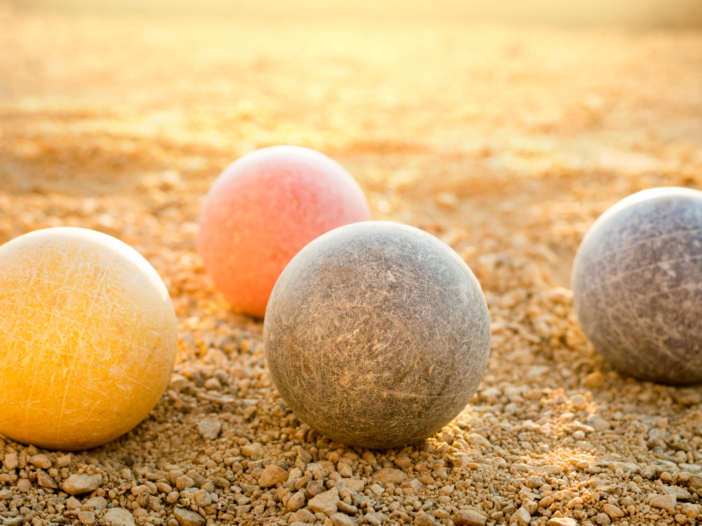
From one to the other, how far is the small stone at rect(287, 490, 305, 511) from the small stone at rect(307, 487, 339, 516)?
0.07 meters

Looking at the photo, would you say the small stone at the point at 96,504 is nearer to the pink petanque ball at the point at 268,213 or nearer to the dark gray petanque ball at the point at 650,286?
the pink petanque ball at the point at 268,213

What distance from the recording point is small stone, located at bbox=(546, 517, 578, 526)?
2811 mm

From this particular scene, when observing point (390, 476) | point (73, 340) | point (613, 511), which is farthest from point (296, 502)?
point (613, 511)

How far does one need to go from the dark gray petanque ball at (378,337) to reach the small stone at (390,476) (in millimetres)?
133

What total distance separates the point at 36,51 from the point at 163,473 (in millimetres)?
13876

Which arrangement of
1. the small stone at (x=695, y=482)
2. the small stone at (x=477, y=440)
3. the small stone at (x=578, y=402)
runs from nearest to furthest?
the small stone at (x=695, y=482), the small stone at (x=477, y=440), the small stone at (x=578, y=402)

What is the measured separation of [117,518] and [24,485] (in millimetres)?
533

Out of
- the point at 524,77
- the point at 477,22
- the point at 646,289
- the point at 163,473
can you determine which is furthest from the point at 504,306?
the point at 477,22

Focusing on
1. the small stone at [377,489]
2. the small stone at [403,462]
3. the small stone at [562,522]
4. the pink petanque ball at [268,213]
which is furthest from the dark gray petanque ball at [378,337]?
the pink petanque ball at [268,213]

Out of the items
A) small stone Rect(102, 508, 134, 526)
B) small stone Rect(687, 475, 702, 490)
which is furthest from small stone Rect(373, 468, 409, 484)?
small stone Rect(687, 475, 702, 490)

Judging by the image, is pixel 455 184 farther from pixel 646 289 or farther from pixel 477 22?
pixel 477 22

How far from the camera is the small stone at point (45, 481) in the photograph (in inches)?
117

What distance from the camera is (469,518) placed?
112 inches

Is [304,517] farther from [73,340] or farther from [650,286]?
[650,286]
